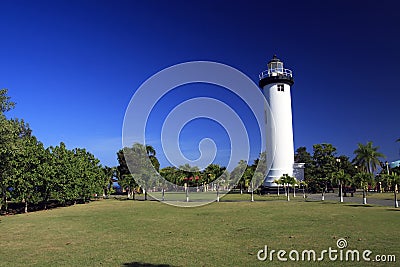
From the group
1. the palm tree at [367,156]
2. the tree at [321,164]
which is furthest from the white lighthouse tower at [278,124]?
the palm tree at [367,156]

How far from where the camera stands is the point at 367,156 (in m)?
71.6

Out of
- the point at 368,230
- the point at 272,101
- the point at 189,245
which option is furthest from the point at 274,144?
the point at 189,245

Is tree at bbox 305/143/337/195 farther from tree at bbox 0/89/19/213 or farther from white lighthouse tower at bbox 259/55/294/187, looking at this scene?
tree at bbox 0/89/19/213

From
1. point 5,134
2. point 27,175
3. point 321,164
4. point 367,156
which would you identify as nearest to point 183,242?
point 5,134

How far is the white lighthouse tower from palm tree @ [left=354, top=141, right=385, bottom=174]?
22180mm

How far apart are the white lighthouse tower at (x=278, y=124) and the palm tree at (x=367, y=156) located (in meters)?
22.2

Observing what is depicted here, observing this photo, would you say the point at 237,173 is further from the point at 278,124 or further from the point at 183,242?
the point at 183,242

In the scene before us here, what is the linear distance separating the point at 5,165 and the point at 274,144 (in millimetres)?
42231

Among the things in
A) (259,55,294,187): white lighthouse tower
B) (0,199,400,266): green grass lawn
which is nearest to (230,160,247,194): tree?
(259,55,294,187): white lighthouse tower

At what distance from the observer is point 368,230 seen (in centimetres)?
1596

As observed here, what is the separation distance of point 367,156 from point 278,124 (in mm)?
27193

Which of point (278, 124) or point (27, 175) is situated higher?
point (278, 124)

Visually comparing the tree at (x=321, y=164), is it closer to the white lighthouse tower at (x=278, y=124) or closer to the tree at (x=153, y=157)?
the white lighthouse tower at (x=278, y=124)

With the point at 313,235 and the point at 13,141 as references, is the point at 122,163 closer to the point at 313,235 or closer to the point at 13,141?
the point at 13,141
